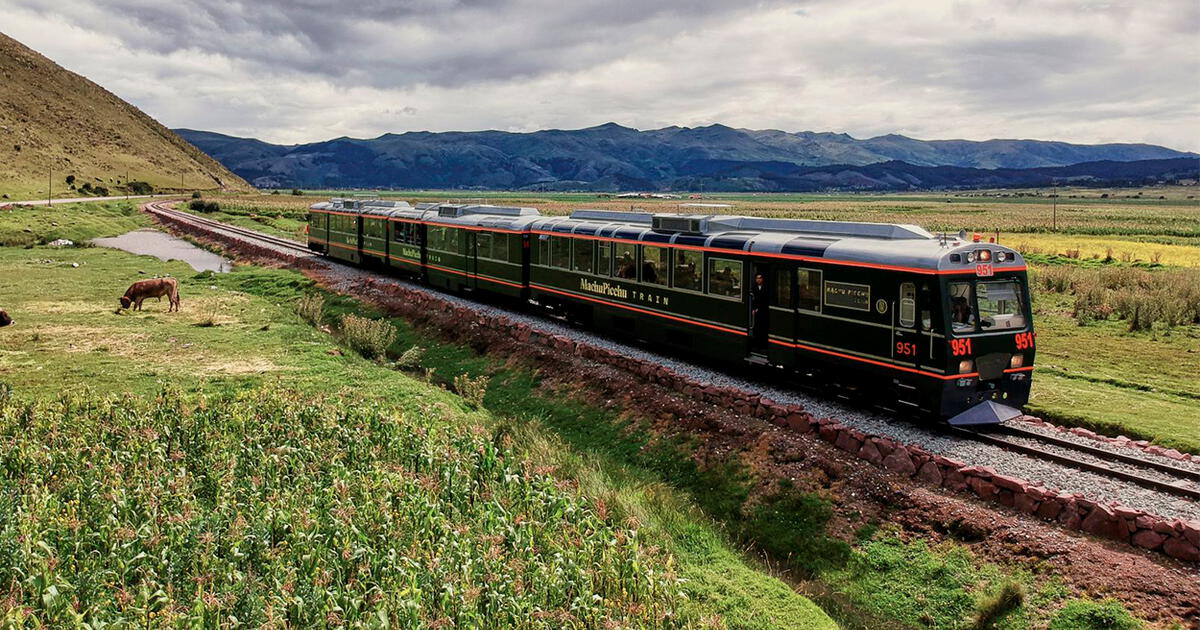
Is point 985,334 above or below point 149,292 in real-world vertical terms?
above

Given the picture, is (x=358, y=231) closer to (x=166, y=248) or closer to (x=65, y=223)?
(x=166, y=248)

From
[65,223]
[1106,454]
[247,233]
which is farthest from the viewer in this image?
[247,233]

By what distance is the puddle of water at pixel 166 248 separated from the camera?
176ft

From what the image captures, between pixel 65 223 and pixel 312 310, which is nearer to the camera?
pixel 312 310

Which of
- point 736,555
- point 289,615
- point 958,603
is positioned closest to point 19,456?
point 289,615

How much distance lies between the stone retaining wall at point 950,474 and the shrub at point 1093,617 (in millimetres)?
1470

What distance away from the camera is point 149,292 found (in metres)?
31.6

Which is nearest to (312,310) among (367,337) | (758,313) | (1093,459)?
(367,337)

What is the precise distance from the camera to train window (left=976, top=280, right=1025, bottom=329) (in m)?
16.0

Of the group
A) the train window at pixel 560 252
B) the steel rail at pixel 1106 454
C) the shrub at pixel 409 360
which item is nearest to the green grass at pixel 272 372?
the shrub at pixel 409 360

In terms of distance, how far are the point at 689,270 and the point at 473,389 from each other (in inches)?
255

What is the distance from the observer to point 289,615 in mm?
8906

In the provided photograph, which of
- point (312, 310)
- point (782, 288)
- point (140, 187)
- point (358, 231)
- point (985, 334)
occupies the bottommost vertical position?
point (312, 310)

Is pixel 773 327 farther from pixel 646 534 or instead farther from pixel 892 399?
pixel 646 534
